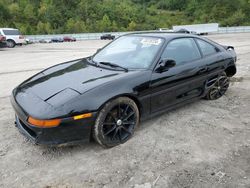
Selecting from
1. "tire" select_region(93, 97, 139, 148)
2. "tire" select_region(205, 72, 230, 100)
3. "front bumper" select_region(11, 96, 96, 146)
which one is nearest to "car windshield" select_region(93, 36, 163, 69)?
"tire" select_region(93, 97, 139, 148)

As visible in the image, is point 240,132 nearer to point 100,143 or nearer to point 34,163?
point 100,143

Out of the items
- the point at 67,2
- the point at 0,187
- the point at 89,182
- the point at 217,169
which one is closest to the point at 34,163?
the point at 0,187

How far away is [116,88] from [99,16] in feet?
270

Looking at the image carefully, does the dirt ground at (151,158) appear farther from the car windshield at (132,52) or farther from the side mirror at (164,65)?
the car windshield at (132,52)

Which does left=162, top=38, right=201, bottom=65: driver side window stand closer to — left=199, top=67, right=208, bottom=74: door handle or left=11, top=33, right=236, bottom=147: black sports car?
left=11, top=33, right=236, bottom=147: black sports car


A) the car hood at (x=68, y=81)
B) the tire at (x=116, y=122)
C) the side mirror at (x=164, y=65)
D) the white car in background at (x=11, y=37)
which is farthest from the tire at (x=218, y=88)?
the white car in background at (x=11, y=37)

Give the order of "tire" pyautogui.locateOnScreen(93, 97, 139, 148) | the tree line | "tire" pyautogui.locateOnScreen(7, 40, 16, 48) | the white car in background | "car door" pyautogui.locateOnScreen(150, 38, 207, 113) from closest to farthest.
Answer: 1. "tire" pyautogui.locateOnScreen(93, 97, 139, 148)
2. "car door" pyautogui.locateOnScreen(150, 38, 207, 113)
3. "tire" pyautogui.locateOnScreen(7, 40, 16, 48)
4. the white car in background
5. the tree line

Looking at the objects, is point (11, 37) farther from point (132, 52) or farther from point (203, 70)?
point (203, 70)

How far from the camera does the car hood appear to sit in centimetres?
317

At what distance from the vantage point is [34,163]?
120 inches

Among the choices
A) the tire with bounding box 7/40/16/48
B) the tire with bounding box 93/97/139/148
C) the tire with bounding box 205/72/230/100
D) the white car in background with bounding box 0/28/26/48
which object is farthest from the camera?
the white car in background with bounding box 0/28/26/48

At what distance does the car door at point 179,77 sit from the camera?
3719 mm

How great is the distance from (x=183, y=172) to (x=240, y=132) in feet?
4.61

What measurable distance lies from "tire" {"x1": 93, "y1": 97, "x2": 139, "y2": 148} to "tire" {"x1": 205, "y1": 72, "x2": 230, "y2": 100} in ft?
6.77
